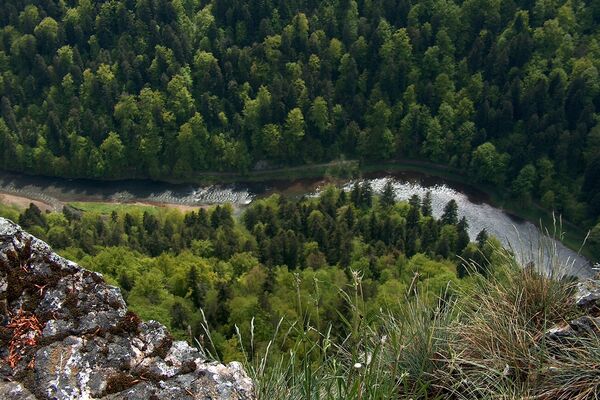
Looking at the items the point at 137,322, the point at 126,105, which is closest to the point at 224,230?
the point at 126,105

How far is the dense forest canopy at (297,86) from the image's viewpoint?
3236 inches

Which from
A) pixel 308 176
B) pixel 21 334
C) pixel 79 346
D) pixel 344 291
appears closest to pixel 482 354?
pixel 344 291

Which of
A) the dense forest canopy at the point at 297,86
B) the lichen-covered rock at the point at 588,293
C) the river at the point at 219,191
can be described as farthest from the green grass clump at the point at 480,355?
the dense forest canopy at the point at 297,86

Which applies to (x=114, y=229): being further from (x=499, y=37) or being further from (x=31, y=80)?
(x=499, y=37)

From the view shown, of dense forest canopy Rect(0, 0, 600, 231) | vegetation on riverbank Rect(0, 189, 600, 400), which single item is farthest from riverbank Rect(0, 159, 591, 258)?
vegetation on riverbank Rect(0, 189, 600, 400)

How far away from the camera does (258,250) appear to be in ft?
211

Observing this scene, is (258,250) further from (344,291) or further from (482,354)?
(344,291)

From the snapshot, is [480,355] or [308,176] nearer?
[480,355]

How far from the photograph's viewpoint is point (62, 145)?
291 ft

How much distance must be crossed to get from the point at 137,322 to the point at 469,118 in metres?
80.4

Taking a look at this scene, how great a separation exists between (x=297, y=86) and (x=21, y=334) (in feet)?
264

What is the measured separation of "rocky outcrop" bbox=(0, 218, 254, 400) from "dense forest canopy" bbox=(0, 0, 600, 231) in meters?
73.9

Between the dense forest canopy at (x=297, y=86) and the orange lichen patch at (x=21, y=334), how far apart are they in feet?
246

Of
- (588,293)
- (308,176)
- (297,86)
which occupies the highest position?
(297,86)
